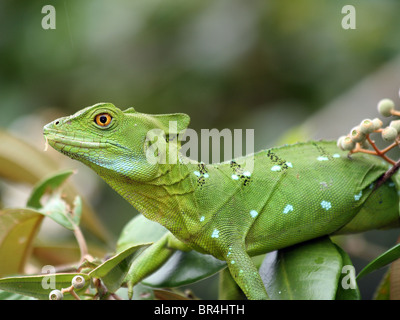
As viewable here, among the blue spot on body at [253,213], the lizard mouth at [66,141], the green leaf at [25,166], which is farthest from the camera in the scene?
the green leaf at [25,166]

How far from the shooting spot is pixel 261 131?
6.29 meters

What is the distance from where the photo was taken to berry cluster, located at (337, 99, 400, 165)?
2496 mm

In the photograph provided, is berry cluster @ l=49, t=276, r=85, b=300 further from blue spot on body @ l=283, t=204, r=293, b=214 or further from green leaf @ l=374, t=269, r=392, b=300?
green leaf @ l=374, t=269, r=392, b=300

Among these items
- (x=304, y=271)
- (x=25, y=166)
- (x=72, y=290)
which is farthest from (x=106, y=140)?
(x=25, y=166)

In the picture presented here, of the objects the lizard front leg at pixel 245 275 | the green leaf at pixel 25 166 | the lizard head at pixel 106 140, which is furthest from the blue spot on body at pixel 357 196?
the green leaf at pixel 25 166

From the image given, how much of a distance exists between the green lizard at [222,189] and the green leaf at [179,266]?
114 mm

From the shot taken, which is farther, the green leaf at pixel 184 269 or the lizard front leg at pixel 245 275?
the green leaf at pixel 184 269

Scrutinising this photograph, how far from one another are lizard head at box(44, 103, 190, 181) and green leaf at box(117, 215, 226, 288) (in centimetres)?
68

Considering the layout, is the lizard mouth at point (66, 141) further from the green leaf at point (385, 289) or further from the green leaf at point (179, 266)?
the green leaf at point (385, 289)

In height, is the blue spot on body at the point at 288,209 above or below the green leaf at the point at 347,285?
above

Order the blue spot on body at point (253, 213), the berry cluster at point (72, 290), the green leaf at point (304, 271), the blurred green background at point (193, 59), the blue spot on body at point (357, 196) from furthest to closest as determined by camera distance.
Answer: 1. the blurred green background at point (193, 59)
2. the blue spot on body at point (357, 196)
3. the blue spot on body at point (253, 213)
4. the green leaf at point (304, 271)
5. the berry cluster at point (72, 290)

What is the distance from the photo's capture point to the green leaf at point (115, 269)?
2.31m
